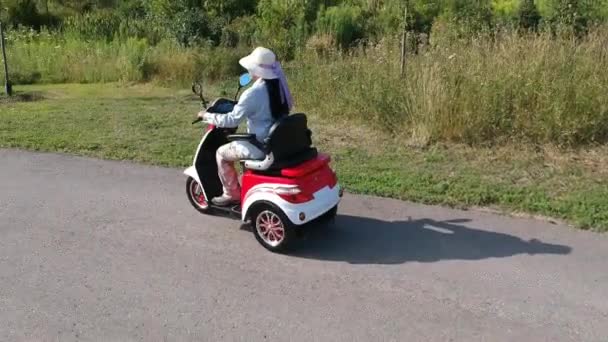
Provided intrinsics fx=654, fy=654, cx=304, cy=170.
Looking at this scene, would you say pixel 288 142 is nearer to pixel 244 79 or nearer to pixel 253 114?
pixel 253 114

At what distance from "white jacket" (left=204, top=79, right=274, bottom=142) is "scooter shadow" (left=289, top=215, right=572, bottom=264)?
94 cm

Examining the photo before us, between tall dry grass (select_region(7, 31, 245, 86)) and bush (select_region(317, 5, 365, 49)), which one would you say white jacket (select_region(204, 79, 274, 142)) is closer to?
tall dry grass (select_region(7, 31, 245, 86))

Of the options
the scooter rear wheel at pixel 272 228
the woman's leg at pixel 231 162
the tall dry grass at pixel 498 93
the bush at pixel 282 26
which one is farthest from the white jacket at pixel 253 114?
the bush at pixel 282 26

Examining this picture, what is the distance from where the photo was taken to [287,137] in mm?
5055

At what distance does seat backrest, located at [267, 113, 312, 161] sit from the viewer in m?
4.99

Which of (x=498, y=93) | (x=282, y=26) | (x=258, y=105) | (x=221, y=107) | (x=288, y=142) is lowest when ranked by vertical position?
(x=282, y=26)

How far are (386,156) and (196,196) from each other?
8.32 ft

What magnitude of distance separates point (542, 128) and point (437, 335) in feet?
14.2

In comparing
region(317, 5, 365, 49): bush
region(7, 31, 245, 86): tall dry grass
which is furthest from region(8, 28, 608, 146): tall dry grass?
region(317, 5, 365, 49): bush

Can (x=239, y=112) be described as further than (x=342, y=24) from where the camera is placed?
No

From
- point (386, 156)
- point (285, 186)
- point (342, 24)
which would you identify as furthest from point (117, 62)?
point (285, 186)

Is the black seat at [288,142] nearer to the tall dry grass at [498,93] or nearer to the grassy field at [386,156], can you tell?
the grassy field at [386,156]

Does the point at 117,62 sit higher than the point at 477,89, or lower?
lower

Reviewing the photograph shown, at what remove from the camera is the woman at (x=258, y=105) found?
504 cm
